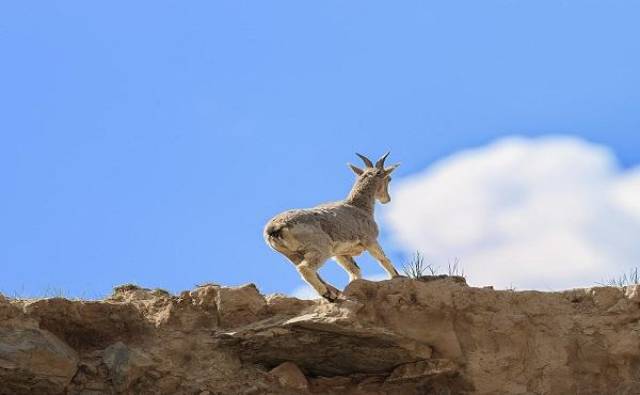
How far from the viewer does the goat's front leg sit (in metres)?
13.9

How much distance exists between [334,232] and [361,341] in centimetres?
153

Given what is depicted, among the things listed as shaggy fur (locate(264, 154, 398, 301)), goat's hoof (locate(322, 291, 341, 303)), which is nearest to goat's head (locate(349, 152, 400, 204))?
shaggy fur (locate(264, 154, 398, 301))

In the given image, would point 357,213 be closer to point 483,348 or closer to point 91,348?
point 483,348

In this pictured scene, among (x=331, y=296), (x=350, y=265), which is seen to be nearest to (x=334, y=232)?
(x=350, y=265)

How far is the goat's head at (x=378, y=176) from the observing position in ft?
48.8

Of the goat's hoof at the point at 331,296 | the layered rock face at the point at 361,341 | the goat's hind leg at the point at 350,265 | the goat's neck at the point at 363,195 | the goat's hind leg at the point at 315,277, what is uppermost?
the goat's neck at the point at 363,195

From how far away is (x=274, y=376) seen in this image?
12.5 metres

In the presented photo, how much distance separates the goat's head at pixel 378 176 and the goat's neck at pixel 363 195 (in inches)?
0.8

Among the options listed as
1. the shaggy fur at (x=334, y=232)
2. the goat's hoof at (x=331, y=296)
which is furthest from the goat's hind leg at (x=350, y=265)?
the goat's hoof at (x=331, y=296)

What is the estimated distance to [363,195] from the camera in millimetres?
14664

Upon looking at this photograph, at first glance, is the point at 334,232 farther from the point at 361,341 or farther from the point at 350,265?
the point at 361,341

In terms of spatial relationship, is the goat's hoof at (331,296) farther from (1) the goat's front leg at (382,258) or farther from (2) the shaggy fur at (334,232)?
(1) the goat's front leg at (382,258)

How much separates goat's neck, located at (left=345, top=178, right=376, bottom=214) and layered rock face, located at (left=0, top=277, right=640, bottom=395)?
2.10 m

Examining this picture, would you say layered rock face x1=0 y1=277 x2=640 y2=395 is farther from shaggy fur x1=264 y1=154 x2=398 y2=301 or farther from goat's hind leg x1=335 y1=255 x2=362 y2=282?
goat's hind leg x1=335 y1=255 x2=362 y2=282
